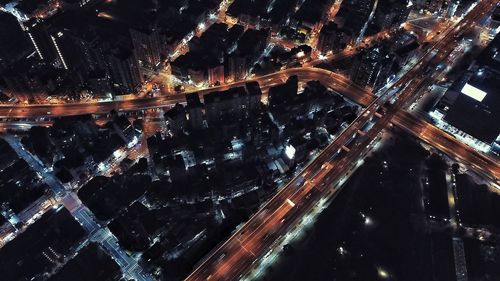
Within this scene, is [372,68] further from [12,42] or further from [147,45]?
[12,42]

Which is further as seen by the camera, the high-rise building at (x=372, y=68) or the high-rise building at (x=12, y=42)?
the high-rise building at (x=12, y=42)

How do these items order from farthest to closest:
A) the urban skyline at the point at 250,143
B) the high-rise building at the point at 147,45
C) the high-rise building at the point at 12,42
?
the high-rise building at the point at 12,42 < the high-rise building at the point at 147,45 < the urban skyline at the point at 250,143

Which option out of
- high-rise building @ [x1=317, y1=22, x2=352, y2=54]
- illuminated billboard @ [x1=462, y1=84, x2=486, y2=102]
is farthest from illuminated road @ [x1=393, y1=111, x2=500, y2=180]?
A: high-rise building @ [x1=317, y1=22, x2=352, y2=54]

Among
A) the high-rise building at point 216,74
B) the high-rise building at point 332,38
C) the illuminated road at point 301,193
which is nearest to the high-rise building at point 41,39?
the high-rise building at point 216,74

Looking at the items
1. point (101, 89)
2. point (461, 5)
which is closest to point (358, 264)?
point (101, 89)

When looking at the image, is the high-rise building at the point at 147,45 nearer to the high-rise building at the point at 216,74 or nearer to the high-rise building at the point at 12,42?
the high-rise building at the point at 216,74

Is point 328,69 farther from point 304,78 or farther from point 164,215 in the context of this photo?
point 164,215

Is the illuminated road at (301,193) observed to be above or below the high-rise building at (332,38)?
below
